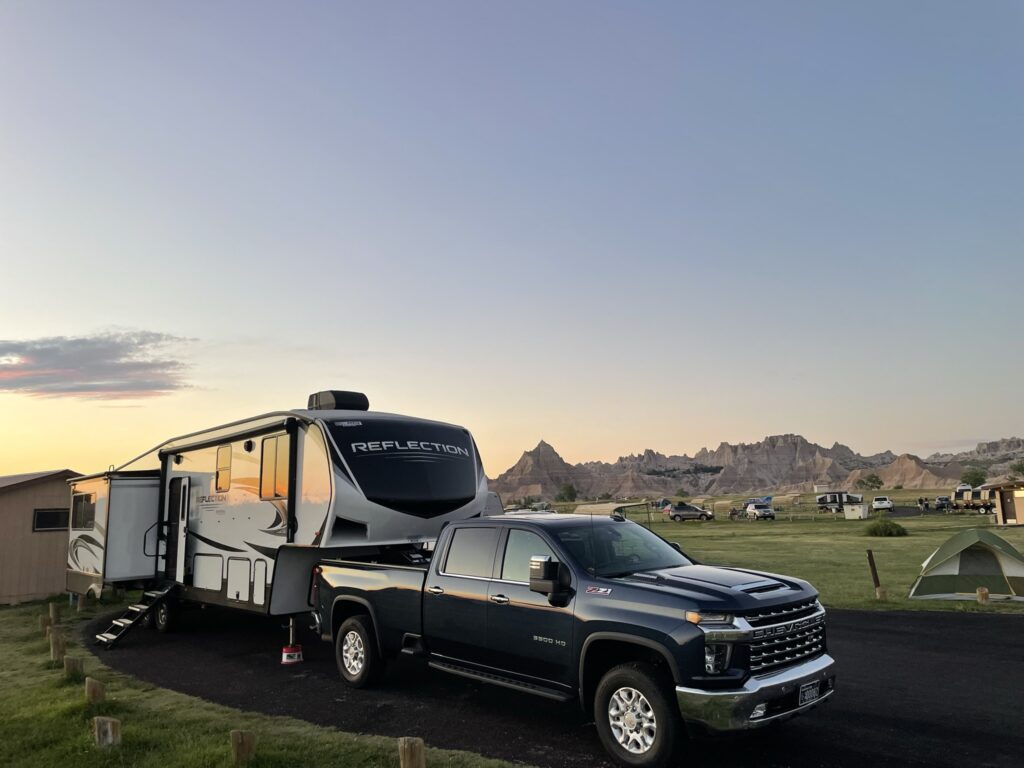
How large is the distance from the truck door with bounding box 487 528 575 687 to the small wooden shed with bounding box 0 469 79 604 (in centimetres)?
1819

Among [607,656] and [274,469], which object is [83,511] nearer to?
[274,469]

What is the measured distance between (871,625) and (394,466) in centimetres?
873

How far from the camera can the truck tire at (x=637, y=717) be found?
6.20 metres

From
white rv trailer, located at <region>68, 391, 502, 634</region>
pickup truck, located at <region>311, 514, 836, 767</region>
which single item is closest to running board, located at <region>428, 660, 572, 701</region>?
pickup truck, located at <region>311, 514, 836, 767</region>

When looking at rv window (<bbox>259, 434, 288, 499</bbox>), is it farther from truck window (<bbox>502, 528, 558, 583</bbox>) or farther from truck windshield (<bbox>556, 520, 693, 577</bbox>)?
truck windshield (<bbox>556, 520, 693, 577</bbox>)

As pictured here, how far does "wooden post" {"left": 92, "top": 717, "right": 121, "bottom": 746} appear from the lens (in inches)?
290

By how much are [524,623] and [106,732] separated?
4214 mm

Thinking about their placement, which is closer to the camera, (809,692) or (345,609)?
(809,692)

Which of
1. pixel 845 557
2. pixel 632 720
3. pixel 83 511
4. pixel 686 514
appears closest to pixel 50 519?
pixel 83 511

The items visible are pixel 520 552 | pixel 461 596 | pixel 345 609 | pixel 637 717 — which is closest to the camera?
pixel 637 717

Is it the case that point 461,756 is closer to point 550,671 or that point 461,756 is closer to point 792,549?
point 550,671

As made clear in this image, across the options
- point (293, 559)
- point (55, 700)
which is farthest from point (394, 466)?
point (55, 700)

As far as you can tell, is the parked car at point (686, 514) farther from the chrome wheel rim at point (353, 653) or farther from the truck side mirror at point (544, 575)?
the truck side mirror at point (544, 575)

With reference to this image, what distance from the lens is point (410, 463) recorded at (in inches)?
484
